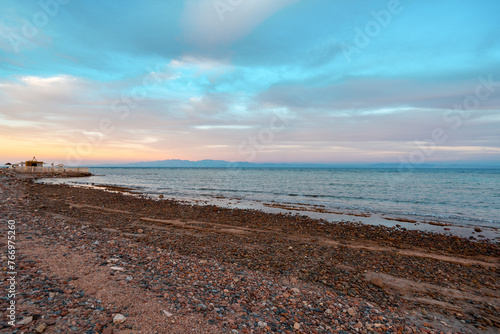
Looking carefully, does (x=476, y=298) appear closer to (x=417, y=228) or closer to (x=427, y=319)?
(x=427, y=319)

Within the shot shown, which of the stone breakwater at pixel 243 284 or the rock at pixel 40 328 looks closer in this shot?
the rock at pixel 40 328

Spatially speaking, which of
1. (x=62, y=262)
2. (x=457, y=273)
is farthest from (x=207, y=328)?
(x=457, y=273)

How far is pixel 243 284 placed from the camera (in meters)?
6.77

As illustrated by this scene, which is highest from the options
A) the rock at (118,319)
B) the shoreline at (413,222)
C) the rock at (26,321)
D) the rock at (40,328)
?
the rock at (26,321)

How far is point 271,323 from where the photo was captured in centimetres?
511

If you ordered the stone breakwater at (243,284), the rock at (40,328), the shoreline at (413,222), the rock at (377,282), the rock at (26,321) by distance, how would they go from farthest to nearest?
the shoreline at (413,222), the rock at (377,282), the stone breakwater at (243,284), the rock at (26,321), the rock at (40,328)

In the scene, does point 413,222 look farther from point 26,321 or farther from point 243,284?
point 26,321

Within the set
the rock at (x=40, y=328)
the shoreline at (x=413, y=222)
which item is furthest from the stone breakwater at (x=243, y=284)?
the shoreline at (x=413, y=222)

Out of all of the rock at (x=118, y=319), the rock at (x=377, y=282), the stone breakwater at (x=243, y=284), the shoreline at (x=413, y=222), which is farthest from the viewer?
the shoreline at (x=413, y=222)

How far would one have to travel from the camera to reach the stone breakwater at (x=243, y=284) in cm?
482

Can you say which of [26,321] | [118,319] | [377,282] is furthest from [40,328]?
[377,282]

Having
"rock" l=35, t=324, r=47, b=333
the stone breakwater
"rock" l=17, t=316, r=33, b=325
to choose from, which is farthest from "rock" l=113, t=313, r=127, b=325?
"rock" l=17, t=316, r=33, b=325

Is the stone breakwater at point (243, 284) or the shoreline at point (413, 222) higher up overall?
the stone breakwater at point (243, 284)

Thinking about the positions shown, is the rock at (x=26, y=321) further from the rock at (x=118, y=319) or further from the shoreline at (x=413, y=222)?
the shoreline at (x=413, y=222)
